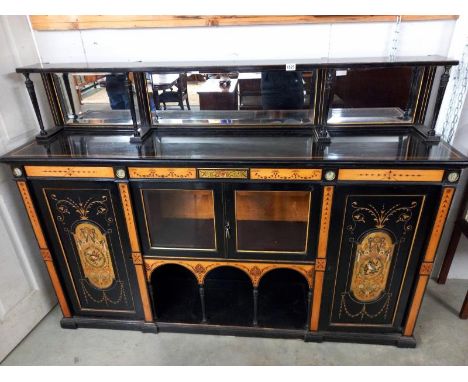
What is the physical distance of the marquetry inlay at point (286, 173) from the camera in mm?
1757

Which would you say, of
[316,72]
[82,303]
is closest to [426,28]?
[316,72]

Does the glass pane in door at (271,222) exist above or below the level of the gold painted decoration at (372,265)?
above

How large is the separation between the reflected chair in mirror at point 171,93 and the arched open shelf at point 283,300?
1.35m

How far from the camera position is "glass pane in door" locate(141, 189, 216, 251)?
1.98 meters

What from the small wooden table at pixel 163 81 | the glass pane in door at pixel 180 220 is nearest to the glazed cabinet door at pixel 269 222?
the glass pane in door at pixel 180 220

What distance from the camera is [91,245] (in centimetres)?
211

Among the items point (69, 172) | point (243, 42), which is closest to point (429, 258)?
point (243, 42)

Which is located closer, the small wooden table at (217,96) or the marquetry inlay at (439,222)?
the marquetry inlay at (439,222)

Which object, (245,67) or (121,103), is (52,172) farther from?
(245,67)

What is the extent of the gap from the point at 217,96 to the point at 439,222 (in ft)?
4.49

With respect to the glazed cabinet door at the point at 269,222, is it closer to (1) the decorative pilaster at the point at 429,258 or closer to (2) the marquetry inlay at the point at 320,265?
(2) the marquetry inlay at the point at 320,265

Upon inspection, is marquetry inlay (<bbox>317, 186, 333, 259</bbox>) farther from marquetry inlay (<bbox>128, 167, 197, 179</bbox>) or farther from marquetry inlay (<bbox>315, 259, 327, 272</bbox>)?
marquetry inlay (<bbox>128, 167, 197, 179</bbox>)

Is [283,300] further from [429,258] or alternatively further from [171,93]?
[171,93]

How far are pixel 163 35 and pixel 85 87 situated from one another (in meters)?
0.55
